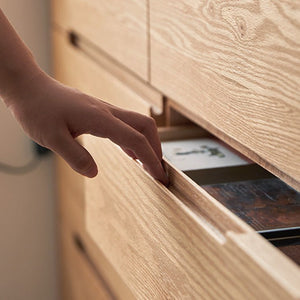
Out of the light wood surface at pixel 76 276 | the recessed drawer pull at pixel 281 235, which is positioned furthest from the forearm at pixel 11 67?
the light wood surface at pixel 76 276

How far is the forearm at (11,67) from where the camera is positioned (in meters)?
0.60

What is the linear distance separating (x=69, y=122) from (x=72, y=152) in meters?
0.03

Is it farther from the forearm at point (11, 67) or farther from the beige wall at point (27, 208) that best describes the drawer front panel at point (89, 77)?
the forearm at point (11, 67)

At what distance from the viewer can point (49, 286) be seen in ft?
5.70

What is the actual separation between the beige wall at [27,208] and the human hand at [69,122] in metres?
0.95

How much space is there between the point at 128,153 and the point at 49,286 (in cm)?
116

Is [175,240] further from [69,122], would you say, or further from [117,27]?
[117,27]

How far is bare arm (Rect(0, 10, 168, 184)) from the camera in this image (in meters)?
0.58

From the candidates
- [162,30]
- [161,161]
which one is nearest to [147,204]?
[161,161]

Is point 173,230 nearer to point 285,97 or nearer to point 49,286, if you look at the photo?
point 285,97

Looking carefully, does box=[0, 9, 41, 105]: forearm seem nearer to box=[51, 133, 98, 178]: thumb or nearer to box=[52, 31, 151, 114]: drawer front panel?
box=[51, 133, 98, 178]: thumb

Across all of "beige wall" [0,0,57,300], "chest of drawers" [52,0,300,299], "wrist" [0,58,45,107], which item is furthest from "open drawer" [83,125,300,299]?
"beige wall" [0,0,57,300]

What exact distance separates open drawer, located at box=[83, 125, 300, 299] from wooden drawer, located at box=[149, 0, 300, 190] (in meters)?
0.09

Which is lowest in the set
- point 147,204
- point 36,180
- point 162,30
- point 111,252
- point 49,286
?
point 49,286
